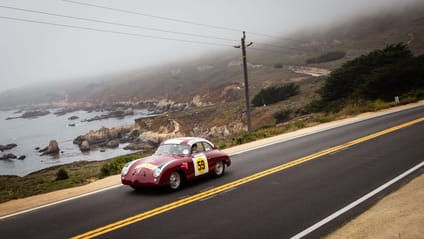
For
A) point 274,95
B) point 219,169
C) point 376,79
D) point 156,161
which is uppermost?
point 376,79

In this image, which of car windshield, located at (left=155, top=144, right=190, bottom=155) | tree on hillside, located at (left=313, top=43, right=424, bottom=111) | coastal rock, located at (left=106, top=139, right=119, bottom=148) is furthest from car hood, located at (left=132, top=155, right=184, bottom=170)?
coastal rock, located at (left=106, top=139, right=119, bottom=148)

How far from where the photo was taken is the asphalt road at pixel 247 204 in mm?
7250

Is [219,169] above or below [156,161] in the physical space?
below

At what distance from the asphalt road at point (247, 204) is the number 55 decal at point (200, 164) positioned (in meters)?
0.38

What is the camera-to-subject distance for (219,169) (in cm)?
1212

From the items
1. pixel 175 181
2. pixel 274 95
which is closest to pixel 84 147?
pixel 274 95

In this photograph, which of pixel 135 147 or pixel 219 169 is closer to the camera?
pixel 219 169

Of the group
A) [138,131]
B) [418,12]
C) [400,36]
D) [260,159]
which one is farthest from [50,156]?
[418,12]

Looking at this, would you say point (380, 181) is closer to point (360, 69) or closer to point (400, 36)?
point (360, 69)

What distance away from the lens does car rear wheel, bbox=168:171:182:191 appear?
10.3 metres

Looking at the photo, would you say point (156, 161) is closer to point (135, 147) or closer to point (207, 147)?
point (207, 147)

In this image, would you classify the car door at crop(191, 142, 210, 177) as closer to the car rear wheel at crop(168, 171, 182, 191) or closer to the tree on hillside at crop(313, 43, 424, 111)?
the car rear wheel at crop(168, 171, 182, 191)

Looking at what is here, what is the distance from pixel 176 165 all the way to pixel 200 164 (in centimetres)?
107

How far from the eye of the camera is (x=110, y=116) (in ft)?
439
